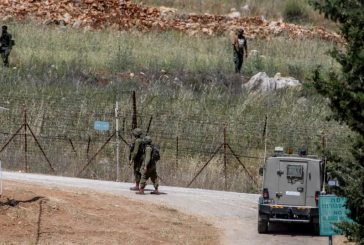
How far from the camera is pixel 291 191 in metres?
14.8

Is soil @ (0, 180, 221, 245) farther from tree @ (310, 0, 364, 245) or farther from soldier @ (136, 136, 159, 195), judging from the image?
tree @ (310, 0, 364, 245)

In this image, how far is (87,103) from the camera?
27.0m

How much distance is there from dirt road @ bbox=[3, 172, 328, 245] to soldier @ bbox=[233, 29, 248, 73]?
11.1 meters

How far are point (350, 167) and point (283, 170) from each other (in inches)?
174

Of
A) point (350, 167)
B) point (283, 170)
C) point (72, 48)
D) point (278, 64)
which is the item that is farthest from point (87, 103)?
point (350, 167)

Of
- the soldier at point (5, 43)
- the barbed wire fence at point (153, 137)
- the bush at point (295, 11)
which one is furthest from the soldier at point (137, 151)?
the bush at point (295, 11)

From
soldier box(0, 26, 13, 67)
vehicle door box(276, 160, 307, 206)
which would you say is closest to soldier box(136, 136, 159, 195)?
vehicle door box(276, 160, 307, 206)

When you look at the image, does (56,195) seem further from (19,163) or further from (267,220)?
(19,163)

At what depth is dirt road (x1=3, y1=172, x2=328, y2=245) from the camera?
14.4 metres

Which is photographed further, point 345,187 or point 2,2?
point 2,2

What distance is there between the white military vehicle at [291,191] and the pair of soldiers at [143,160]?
3828 millimetres

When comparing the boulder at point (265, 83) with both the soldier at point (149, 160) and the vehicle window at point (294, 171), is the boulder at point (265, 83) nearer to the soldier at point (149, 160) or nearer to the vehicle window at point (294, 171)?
the soldier at point (149, 160)

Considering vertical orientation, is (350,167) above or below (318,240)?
above

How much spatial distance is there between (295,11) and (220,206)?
104ft
